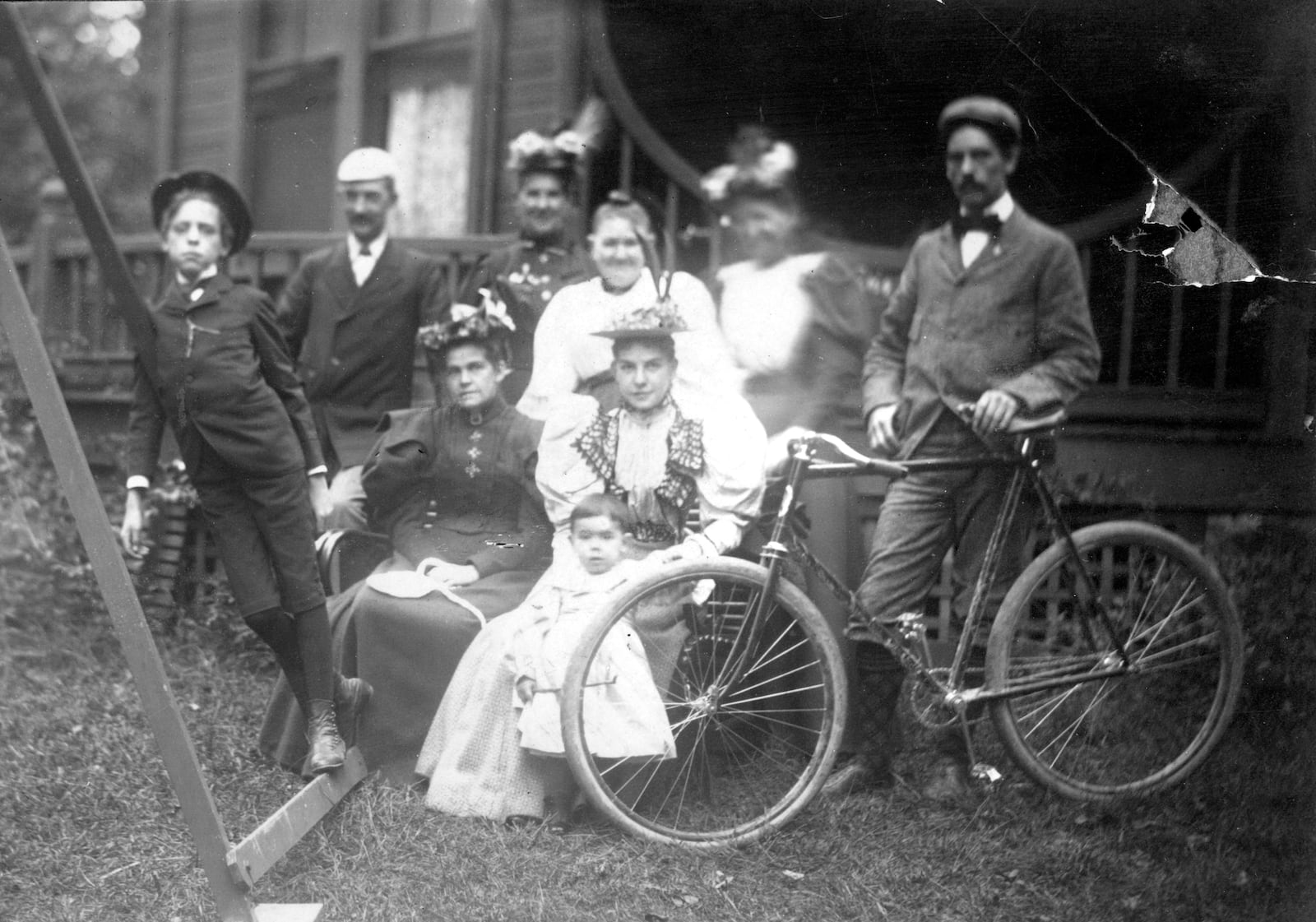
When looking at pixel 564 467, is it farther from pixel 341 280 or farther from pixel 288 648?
pixel 341 280

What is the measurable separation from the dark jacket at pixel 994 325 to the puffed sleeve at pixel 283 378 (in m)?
1.86

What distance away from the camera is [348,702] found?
3.83m

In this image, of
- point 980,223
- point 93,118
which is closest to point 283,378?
point 980,223

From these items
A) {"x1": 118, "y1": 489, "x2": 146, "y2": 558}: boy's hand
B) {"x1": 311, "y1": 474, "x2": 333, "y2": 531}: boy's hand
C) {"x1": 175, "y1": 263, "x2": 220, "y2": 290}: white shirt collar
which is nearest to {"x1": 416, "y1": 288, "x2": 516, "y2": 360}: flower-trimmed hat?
{"x1": 311, "y1": 474, "x2": 333, "y2": 531}: boy's hand

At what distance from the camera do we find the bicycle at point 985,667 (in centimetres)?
350

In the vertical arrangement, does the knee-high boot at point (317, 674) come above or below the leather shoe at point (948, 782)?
above

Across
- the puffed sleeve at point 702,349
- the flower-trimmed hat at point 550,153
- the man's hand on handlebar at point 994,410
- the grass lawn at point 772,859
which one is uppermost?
the flower-trimmed hat at point 550,153

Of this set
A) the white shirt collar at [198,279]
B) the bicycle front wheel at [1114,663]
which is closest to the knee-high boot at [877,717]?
the bicycle front wheel at [1114,663]

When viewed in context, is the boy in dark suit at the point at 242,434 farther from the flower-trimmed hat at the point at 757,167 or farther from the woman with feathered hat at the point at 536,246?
the flower-trimmed hat at the point at 757,167

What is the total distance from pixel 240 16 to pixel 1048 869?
5020 mm

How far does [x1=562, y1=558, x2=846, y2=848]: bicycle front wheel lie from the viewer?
344 cm

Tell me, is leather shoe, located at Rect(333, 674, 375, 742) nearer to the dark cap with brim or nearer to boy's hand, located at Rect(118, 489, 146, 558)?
boy's hand, located at Rect(118, 489, 146, 558)

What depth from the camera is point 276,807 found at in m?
3.77

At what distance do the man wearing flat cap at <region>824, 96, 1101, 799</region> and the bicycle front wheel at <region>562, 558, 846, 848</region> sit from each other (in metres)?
0.20
